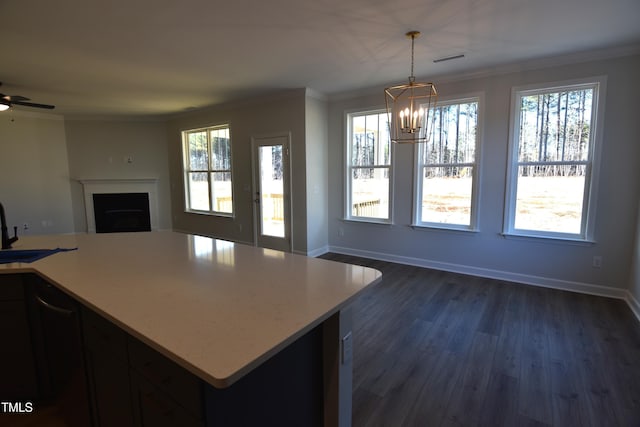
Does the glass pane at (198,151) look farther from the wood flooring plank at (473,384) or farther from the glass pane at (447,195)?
the wood flooring plank at (473,384)

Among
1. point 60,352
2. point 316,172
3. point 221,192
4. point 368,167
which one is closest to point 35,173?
point 221,192

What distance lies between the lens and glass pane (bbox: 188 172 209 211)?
22.2 feet

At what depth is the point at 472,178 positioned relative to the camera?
14.0ft

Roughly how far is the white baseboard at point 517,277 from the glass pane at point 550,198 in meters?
0.61

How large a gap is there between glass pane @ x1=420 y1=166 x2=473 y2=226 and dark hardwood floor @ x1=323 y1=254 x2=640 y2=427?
110cm

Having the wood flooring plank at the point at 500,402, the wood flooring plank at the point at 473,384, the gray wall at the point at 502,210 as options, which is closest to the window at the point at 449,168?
the gray wall at the point at 502,210

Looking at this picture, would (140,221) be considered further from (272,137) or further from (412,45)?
(412,45)

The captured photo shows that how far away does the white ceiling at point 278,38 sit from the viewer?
2.51 metres

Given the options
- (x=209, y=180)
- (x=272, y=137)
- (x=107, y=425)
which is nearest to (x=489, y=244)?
(x=272, y=137)

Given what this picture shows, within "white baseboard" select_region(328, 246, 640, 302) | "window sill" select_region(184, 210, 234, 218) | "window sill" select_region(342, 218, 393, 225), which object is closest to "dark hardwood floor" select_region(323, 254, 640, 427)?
"white baseboard" select_region(328, 246, 640, 302)

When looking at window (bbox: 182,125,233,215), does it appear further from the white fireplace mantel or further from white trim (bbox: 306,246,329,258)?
white trim (bbox: 306,246,329,258)

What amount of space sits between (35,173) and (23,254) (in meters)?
5.88

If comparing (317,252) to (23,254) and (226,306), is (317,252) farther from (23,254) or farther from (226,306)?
(226,306)

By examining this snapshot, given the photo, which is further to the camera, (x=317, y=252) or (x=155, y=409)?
(x=317, y=252)
